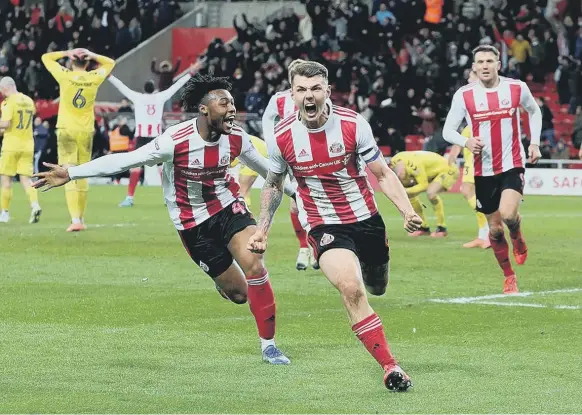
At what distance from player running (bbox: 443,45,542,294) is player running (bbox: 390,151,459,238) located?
5422 millimetres

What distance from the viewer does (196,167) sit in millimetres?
9328

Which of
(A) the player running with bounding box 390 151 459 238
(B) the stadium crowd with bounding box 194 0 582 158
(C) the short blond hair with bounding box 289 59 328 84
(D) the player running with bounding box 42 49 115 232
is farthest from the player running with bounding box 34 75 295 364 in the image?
(B) the stadium crowd with bounding box 194 0 582 158

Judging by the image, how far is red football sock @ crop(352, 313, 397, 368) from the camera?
25.7 feet

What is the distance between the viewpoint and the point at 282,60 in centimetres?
3691

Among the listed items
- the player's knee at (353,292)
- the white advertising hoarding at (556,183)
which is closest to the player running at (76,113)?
the player's knee at (353,292)

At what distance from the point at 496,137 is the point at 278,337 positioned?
4270mm

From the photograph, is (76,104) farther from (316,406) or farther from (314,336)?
(316,406)

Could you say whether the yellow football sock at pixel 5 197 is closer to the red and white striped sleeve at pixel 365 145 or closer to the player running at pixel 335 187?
the player running at pixel 335 187

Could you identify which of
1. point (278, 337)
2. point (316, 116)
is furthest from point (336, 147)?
point (278, 337)

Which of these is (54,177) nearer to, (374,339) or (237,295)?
(237,295)

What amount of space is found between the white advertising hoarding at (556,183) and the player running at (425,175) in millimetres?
10898

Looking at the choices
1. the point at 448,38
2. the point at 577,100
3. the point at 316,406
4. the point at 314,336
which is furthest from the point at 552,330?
the point at 448,38

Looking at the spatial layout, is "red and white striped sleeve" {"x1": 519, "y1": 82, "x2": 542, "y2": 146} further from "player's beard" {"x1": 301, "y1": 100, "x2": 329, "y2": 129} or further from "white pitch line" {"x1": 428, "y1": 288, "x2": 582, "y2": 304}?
"player's beard" {"x1": 301, "y1": 100, "x2": 329, "y2": 129}

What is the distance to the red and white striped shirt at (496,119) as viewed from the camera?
1311 centimetres
